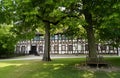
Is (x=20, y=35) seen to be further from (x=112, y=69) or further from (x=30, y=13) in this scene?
(x=112, y=69)

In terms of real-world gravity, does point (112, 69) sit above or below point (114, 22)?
below

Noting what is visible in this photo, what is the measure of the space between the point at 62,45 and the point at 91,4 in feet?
125

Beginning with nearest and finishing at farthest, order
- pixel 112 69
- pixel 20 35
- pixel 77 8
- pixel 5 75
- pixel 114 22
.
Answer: pixel 114 22, pixel 5 75, pixel 112 69, pixel 77 8, pixel 20 35

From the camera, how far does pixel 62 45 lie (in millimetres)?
60094

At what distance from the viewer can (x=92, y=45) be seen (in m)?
25.4

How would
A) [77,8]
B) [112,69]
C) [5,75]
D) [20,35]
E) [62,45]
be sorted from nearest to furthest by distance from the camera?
[5,75]
[112,69]
[77,8]
[20,35]
[62,45]

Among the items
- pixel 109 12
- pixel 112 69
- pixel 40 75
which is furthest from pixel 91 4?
pixel 40 75

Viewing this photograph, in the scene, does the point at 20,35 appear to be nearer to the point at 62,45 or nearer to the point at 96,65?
the point at 96,65

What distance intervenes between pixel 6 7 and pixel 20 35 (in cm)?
628

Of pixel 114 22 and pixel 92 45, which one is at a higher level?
pixel 114 22

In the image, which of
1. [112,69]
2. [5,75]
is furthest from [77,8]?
[5,75]

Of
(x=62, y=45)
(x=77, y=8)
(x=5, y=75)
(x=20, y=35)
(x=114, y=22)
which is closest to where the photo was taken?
(x=114, y=22)

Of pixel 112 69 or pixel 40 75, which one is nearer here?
pixel 40 75

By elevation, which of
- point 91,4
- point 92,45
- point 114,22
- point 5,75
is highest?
point 91,4
